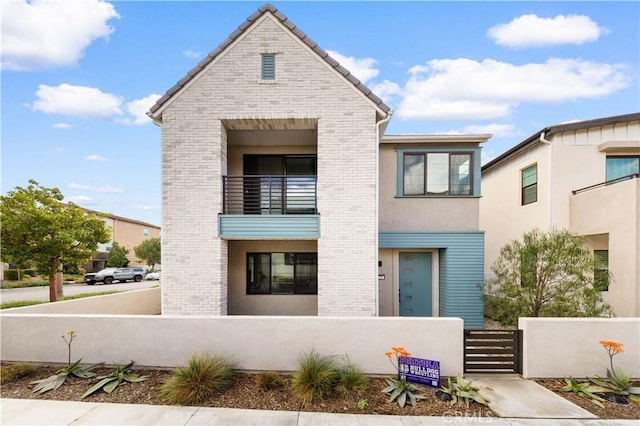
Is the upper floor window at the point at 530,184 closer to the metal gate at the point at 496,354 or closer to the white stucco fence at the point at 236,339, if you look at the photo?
the metal gate at the point at 496,354

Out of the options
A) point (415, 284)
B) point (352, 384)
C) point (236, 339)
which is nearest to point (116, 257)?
point (236, 339)

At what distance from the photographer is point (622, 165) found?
9.82 m

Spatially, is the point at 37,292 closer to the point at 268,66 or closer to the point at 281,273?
the point at 281,273

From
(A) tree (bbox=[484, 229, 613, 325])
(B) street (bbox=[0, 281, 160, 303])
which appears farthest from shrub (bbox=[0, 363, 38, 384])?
(B) street (bbox=[0, 281, 160, 303])

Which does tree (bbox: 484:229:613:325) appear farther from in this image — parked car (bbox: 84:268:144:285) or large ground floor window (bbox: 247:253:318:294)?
parked car (bbox: 84:268:144:285)

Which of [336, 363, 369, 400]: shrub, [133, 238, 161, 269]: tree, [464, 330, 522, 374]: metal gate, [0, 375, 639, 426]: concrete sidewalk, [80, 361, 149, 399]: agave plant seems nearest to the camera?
[0, 375, 639, 426]: concrete sidewalk

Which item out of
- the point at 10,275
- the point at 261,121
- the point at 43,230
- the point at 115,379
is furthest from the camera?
the point at 10,275

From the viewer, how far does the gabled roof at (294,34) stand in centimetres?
725

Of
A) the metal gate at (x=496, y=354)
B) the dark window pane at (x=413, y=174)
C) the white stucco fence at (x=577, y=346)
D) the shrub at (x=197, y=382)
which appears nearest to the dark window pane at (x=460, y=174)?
the dark window pane at (x=413, y=174)

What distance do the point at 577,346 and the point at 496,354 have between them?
4.83 ft

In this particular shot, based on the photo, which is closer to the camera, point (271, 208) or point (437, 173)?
point (271, 208)

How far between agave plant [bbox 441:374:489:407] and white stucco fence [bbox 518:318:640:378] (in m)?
1.45

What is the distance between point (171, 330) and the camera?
226 inches

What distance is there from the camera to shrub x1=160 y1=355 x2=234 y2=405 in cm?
470
